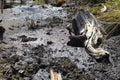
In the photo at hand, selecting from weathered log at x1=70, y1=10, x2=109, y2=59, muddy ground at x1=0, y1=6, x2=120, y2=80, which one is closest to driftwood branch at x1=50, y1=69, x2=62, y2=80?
muddy ground at x1=0, y1=6, x2=120, y2=80

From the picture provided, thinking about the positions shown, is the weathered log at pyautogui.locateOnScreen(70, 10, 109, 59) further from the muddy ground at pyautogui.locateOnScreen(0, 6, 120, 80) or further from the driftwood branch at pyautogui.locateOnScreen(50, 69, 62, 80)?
the driftwood branch at pyautogui.locateOnScreen(50, 69, 62, 80)

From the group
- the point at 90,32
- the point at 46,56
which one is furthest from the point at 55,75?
the point at 90,32

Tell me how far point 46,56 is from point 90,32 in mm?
1387

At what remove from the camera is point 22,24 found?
10.1 m

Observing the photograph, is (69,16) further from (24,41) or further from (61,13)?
(24,41)

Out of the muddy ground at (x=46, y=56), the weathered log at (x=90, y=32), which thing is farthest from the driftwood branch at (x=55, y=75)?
the weathered log at (x=90, y=32)

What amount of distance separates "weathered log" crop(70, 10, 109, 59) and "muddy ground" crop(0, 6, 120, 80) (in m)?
0.22

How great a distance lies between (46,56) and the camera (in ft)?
21.3

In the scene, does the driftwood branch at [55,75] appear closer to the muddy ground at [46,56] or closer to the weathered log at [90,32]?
the muddy ground at [46,56]

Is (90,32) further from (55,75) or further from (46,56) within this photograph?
(55,75)

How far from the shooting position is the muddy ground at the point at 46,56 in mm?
5488

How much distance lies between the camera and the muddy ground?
549cm

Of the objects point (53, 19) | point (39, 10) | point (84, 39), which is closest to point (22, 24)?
point (53, 19)

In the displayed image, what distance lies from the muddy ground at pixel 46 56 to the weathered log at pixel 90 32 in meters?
0.22
